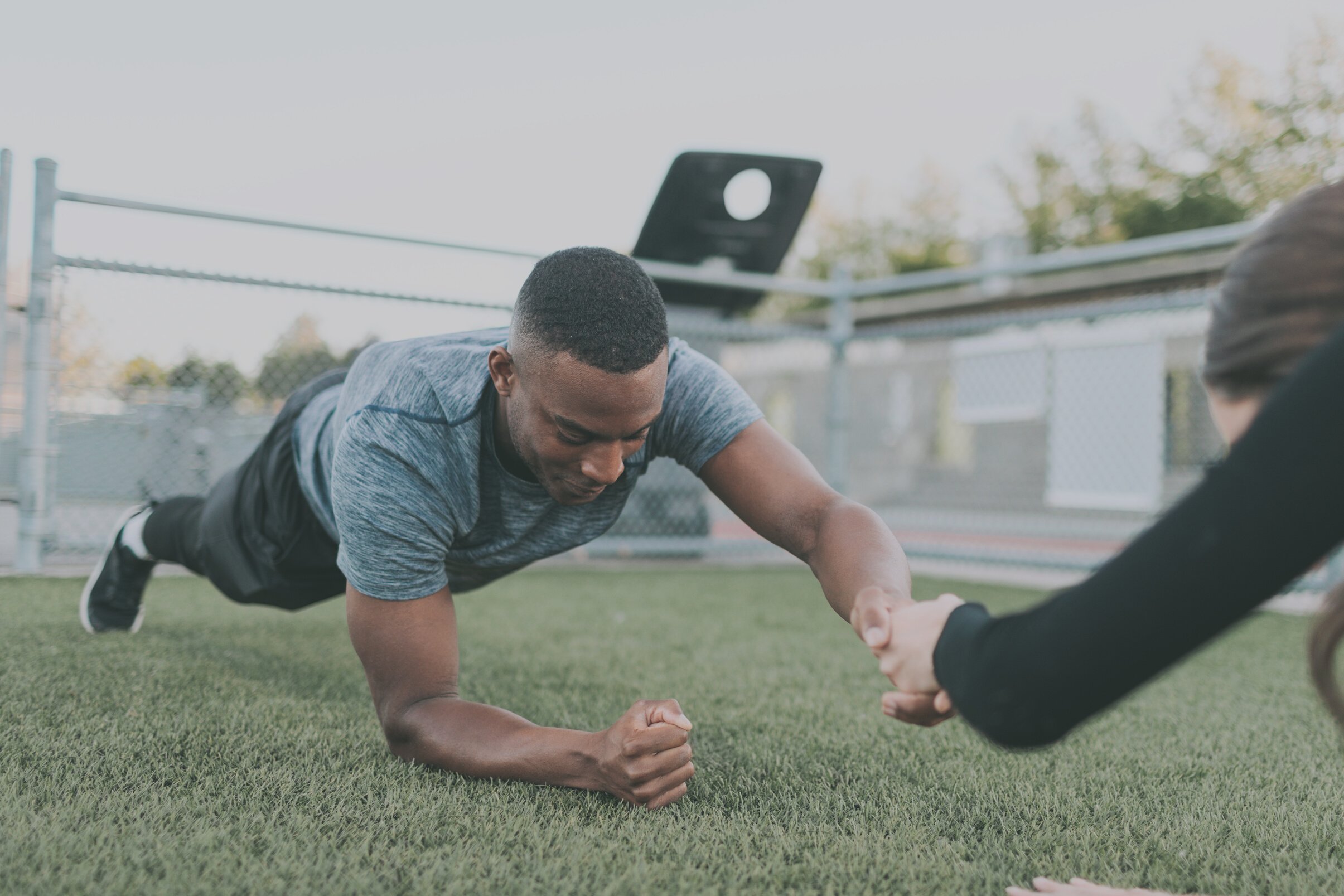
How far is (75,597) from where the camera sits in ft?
12.6

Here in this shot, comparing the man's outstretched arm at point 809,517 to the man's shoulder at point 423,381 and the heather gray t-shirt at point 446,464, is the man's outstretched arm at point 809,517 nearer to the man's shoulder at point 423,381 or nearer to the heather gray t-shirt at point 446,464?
the heather gray t-shirt at point 446,464

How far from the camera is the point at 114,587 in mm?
3082

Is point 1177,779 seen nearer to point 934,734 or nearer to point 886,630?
point 934,734

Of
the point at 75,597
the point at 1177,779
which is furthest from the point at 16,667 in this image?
the point at 1177,779

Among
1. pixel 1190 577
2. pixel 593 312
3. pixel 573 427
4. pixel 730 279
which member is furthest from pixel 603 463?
pixel 730 279

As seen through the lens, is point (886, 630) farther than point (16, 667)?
No

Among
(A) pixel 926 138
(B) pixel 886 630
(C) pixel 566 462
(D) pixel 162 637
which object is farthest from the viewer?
(A) pixel 926 138

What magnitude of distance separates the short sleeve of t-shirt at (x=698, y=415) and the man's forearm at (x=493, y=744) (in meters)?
0.63

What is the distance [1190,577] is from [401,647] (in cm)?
133

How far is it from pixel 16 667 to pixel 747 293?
4.82m

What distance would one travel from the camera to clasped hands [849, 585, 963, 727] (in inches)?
47.8

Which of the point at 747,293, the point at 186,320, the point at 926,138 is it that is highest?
the point at 926,138

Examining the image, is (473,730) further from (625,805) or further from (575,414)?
(575,414)

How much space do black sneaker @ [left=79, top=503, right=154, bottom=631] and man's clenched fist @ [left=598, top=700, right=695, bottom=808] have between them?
211cm
